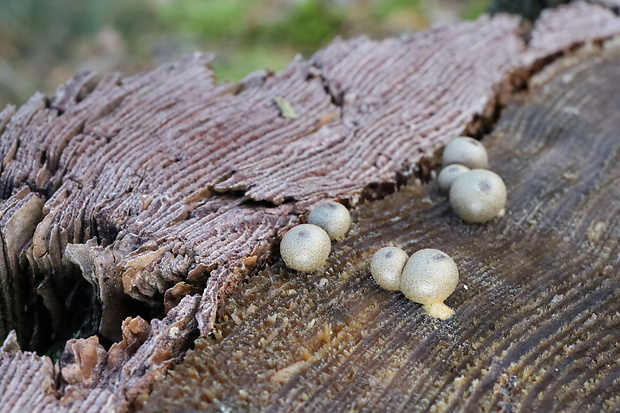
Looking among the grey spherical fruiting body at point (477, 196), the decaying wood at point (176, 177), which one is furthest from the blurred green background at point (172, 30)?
the grey spherical fruiting body at point (477, 196)

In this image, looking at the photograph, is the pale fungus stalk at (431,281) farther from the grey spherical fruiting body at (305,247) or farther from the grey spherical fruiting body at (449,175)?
the grey spherical fruiting body at (449,175)

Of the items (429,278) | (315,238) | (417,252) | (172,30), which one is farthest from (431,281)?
(172,30)

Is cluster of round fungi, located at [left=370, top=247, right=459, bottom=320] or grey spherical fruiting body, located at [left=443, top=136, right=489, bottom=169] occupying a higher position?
grey spherical fruiting body, located at [left=443, top=136, right=489, bottom=169]

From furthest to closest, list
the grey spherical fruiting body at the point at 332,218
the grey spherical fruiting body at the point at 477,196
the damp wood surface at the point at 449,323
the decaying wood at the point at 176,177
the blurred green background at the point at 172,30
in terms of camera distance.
→ the blurred green background at the point at 172,30, the grey spherical fruiting body at the point at 477,196, the grey spherical fruiting body at the point at 332,218, the decaying wood at the point at 176,177, the damp wood surface at the point at 449,323

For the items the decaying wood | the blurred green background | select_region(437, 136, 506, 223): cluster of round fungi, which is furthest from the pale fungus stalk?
the blurred green background

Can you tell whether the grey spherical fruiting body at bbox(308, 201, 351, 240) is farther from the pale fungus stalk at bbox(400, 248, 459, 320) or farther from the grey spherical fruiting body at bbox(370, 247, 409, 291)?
the pale fungus stalk at bbox(400, 248, 459, 320)

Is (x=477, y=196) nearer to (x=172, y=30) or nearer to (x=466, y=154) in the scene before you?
(x=466, y=154)

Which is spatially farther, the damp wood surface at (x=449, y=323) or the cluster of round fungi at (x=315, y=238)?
the cluster of round fungi at (x=315, y=238)

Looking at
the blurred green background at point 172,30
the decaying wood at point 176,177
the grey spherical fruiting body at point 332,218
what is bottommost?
the grey spherical fruiting body at point 332,218
